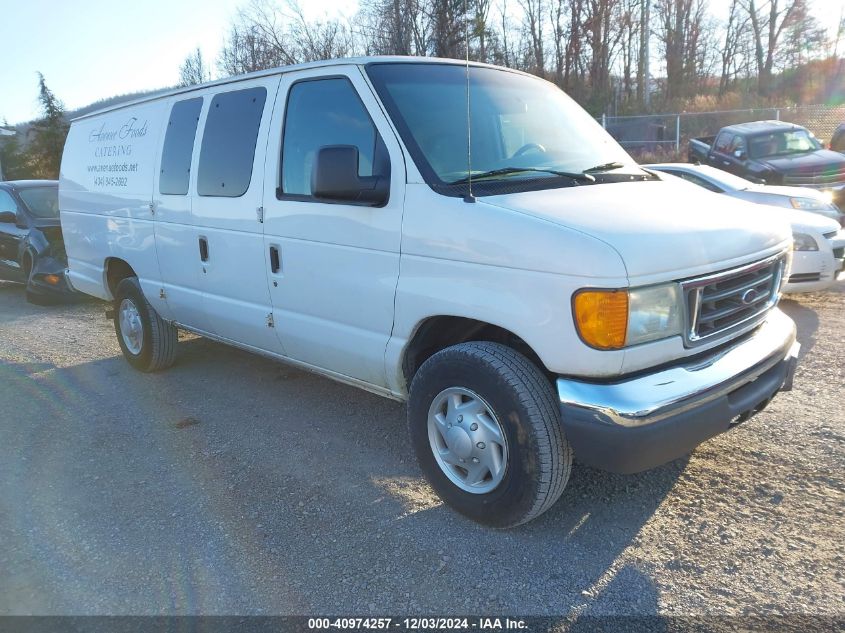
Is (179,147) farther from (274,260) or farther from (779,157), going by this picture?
(779,157)

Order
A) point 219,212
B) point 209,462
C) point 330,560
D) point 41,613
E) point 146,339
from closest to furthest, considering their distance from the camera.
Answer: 1. point 41,613
2. point 330,560
3. point 209,462
4. point 219,212
5. point 146,339

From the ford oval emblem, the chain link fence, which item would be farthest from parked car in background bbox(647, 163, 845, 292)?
the chain link fence

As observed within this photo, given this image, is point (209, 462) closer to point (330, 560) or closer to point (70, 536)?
point (70, 536)

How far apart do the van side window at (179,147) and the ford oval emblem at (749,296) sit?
360cm

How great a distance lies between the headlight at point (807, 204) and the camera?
796cm

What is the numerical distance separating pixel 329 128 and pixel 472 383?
167cm

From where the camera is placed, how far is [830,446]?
12.2 feet

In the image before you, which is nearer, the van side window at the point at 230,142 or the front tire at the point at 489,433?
the front tire at the point at 489,433

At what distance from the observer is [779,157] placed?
12.4m

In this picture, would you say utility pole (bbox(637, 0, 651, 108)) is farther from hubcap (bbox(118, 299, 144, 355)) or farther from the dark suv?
hubcap (bbox(118, 299, 144, 355))

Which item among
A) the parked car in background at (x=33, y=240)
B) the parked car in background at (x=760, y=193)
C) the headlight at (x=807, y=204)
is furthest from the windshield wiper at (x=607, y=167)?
the parked car in background at (x=33, y=240)

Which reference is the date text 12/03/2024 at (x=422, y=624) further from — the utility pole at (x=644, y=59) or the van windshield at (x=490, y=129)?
the utility pole at (x=644, y=59)

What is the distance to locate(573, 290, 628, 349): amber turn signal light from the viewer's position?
2.57 m

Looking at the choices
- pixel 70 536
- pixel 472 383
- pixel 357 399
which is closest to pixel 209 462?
pixel 70 536
